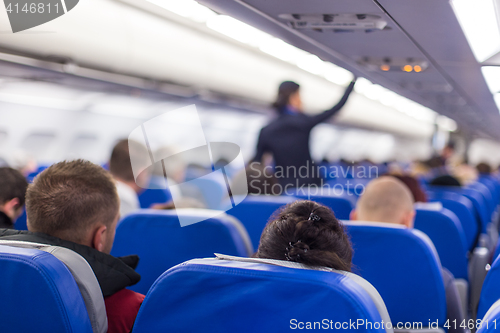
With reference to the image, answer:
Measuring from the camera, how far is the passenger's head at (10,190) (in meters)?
2.42

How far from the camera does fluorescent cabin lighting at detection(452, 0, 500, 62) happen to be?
2473 millimetres

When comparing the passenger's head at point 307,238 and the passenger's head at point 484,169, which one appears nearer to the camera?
the passenger's head at point 307,238

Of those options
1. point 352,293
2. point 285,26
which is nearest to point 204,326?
point 352,293

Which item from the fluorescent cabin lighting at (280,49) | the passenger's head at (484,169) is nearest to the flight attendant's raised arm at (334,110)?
the fluorescent cabin lighting at (280,49)

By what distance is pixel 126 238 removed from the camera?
7.48ft

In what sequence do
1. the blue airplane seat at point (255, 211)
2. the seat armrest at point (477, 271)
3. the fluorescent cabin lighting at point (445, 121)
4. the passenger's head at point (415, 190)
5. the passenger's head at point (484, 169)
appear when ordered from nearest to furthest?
the blue airplane seat at point (255, 211)
the seat armrest at point (477, 271)
the passenger's head at point (415, 190)
the passenger's head at point (484, 169)
the fluorescent cabin lighting at point (445, 121)

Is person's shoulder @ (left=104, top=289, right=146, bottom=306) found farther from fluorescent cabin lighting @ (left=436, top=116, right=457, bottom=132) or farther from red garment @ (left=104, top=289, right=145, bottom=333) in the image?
fluorescent cabin lighting @ (left=436, top=116, right=457, bottom=132)

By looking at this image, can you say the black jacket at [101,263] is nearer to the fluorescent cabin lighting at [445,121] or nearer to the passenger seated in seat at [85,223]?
the passenger seated in seat at [85,223]

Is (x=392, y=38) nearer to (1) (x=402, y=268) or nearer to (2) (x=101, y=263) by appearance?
(1) (x=402, y=268)

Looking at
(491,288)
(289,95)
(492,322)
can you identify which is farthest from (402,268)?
(289,95)

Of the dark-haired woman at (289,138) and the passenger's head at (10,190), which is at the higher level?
the dark-haired woman at (289,138)

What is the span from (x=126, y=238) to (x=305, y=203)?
118cm

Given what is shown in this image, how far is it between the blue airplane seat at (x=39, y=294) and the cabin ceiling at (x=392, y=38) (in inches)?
67.5

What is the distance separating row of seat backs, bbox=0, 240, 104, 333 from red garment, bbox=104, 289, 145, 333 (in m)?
0.26
